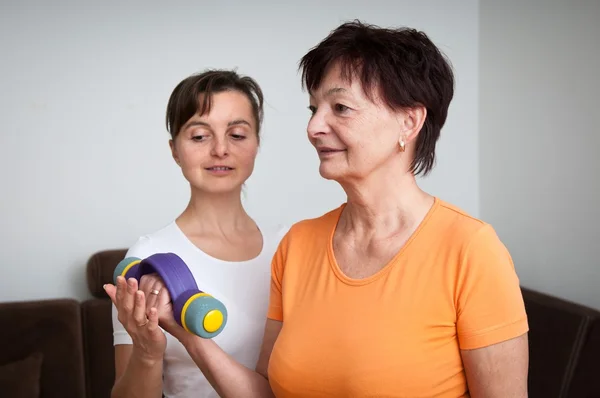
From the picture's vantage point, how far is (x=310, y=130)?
1318 millimetres

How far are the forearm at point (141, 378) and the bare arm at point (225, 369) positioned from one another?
9 cm

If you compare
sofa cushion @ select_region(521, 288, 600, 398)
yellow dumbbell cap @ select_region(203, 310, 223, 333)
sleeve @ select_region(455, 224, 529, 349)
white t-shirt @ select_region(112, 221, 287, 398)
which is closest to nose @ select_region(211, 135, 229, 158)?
white t-shirt @ select_region(112, 221, 287, 398)

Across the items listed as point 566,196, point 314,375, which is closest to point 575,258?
point 566,196

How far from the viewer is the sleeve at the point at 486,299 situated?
1150 mm

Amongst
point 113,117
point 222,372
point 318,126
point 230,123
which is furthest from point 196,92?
point 113,117

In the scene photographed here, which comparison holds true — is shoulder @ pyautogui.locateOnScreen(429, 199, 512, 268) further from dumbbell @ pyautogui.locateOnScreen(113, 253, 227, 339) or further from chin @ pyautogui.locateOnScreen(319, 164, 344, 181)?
dumbbell @ pyautogui.locateOnScreen(113, 253, 227, 339)

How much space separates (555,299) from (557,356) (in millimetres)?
259

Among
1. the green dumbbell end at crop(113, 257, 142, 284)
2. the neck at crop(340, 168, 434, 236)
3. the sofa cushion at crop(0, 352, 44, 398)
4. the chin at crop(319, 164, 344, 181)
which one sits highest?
the chin at crop(319, 164, 344, 181)

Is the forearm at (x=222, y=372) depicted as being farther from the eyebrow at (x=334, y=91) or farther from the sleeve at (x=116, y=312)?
the eyebrow at (x=334, y=91)

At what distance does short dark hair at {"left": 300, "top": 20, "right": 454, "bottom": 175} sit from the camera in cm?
129

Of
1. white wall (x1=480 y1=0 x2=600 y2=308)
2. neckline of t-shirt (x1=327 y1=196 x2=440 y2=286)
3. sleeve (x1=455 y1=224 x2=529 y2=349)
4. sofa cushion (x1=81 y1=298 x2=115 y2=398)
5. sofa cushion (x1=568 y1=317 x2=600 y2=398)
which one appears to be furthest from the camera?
sofa cushion (x1=81 y1=298 x2=115 y2=398)

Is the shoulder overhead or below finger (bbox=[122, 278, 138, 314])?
overhead

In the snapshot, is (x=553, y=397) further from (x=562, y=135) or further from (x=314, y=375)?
(x=314, y=375)

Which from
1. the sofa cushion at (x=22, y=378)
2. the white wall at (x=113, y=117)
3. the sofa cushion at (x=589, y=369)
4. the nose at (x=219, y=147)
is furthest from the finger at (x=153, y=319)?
the white wall at (x=113, y=117)
